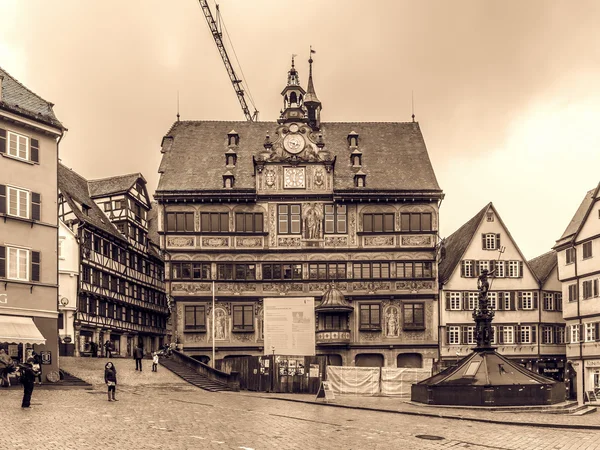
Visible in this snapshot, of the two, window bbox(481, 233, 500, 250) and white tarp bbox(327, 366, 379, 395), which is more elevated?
window bbox(481, 233, 500, 250)

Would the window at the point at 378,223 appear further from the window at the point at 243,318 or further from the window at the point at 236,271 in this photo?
the window at the point at 243,318

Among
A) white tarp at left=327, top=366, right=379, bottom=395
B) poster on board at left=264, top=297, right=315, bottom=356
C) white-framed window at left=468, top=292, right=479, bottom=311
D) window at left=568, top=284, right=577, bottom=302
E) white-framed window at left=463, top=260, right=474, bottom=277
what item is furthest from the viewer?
white-framed window at left=463, top=260, right=474, bottom=277

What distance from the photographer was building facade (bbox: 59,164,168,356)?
2250 inches

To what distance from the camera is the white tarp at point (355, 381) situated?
4188 cm

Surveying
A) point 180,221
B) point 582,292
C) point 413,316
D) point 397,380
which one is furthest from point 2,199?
point 582,292

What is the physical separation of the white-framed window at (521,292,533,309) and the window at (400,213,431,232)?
865 centimetres

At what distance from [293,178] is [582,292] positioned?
20627 mm

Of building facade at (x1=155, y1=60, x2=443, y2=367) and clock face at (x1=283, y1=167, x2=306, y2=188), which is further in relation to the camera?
clock face at (x1=283, y1=167, x2=306, y2=188)

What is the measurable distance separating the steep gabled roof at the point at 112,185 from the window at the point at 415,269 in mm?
23251

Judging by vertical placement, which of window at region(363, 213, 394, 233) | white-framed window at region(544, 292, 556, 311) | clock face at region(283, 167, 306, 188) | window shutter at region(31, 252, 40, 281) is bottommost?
white-framed window at region(544, 292, 556, 311)

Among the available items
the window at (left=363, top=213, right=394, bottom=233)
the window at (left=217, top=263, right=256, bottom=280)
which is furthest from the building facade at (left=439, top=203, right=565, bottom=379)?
the window at (left=217, top=263, right=256, bottom=280)

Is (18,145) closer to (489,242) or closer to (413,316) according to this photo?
(413,316)

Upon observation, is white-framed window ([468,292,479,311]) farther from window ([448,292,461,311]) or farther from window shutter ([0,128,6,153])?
→ window shutter ([0,128,6,153])

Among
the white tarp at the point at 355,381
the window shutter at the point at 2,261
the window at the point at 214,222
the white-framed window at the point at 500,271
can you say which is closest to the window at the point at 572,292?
the white-framed window at the point at 500,271
